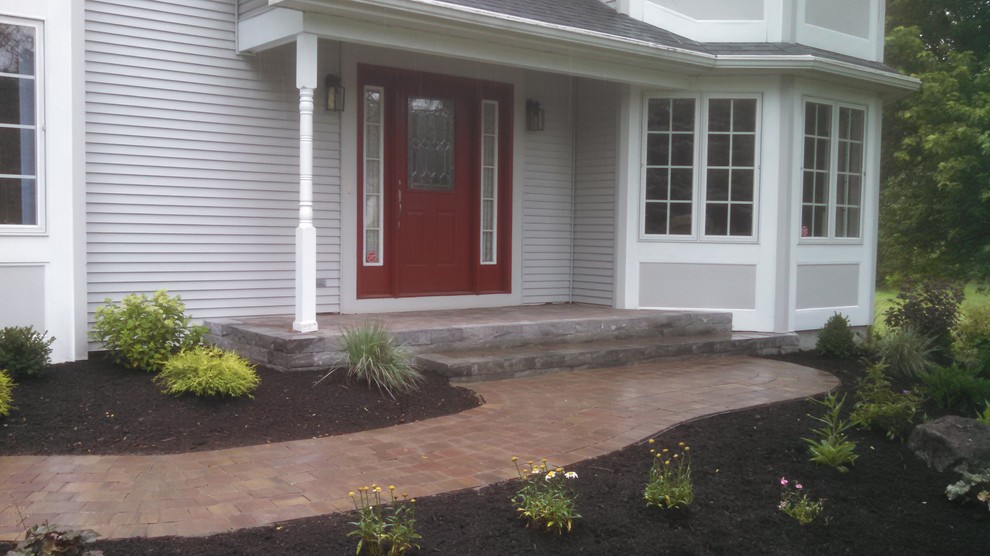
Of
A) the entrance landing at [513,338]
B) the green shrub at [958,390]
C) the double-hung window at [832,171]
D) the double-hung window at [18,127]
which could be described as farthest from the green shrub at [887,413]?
the double-hung window at [18,127]

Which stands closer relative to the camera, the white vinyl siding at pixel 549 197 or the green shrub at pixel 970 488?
the green shrub at pixel 970 488

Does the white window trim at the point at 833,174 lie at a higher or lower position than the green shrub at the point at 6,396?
higher

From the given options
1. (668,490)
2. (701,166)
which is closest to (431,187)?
(701,166)

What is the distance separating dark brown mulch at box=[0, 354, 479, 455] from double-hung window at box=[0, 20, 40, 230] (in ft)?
4.16

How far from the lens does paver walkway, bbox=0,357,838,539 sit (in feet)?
12.1

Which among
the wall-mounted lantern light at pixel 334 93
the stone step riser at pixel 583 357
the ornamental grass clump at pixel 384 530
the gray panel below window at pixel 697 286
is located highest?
the wall-mounted lantern light at pixel 334 93

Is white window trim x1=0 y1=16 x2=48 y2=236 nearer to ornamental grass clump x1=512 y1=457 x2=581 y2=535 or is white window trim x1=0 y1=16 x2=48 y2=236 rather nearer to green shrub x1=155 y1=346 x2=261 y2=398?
green shrub x1=155 y1=346 x2=261 y2=398

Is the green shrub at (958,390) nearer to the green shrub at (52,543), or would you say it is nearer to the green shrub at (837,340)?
the green shrub at (837,340)

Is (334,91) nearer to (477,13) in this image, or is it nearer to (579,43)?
(477,13)

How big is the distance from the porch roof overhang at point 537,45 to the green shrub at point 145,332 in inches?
94.7

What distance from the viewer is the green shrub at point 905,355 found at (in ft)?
25.8

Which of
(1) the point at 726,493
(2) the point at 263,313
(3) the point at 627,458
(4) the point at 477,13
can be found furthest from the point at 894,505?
(2) the point at 263,313

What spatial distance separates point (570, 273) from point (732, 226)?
1.97m

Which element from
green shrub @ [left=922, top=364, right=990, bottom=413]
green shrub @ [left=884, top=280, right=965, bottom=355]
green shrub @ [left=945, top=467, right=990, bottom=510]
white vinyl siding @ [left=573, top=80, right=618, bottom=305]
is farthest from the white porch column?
green shrub @ [left=884, top=280, right=965, bottom=355]
